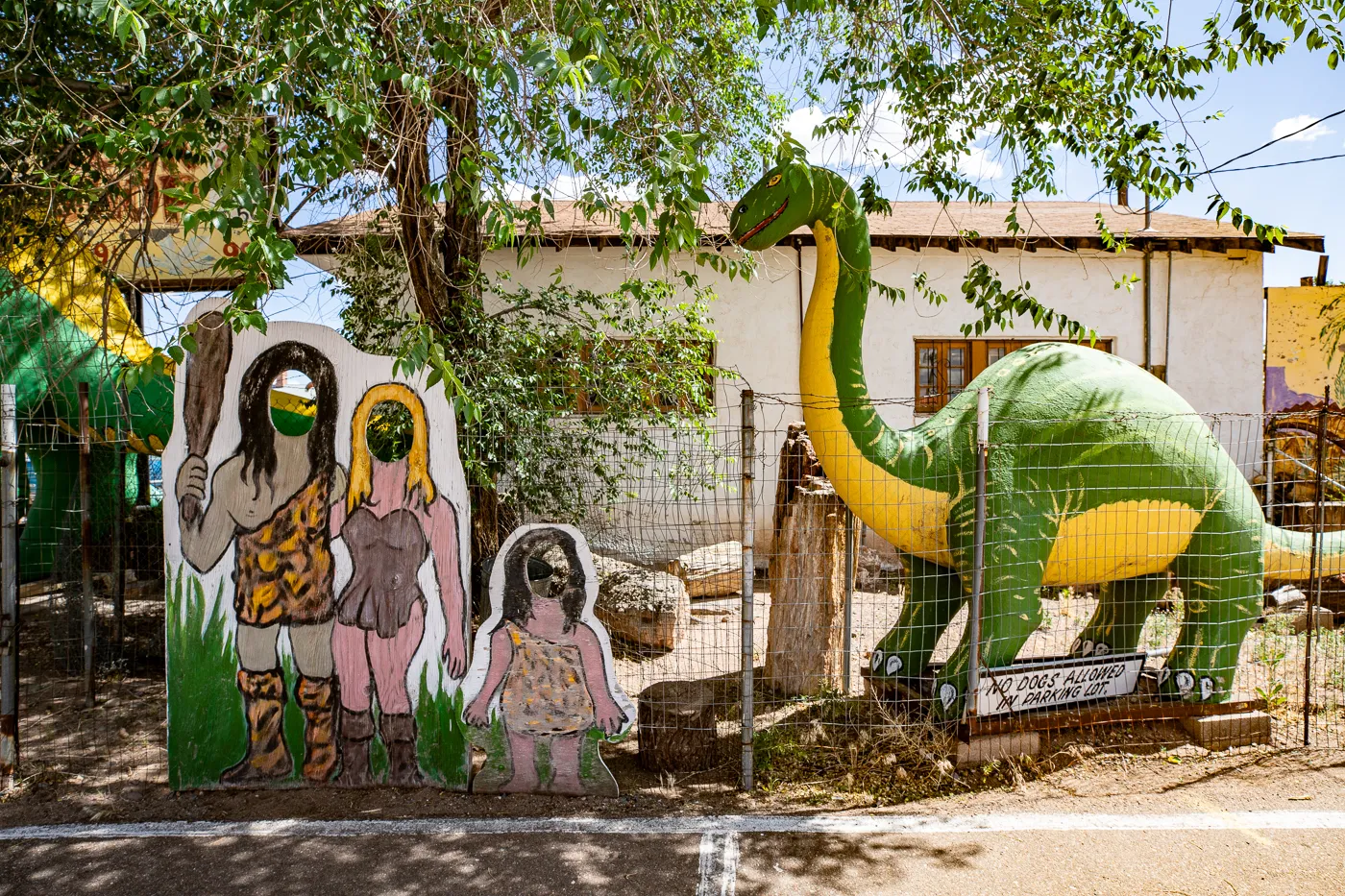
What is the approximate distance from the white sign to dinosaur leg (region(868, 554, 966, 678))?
528 mm

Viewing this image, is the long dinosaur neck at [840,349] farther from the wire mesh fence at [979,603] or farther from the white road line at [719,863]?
the white road line at [719,863]

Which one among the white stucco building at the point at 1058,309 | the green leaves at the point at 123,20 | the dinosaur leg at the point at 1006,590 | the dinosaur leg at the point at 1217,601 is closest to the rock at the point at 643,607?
the dinosaur leg at the point at 1006,590

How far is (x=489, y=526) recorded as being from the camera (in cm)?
645

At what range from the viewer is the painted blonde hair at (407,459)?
171 inches

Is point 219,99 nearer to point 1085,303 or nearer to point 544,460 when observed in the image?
point 544,460

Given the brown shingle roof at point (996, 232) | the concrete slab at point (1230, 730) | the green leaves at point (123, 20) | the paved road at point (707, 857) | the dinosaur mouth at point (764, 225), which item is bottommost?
the paved road at point (707, 857)

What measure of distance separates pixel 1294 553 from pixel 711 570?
16.0 ft

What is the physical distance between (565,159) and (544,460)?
264 cm

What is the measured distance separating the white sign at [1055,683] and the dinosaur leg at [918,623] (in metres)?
0.53

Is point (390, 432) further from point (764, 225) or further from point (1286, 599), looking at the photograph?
point (1286, 599)

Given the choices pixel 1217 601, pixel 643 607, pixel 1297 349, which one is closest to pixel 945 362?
pixel 1297 349

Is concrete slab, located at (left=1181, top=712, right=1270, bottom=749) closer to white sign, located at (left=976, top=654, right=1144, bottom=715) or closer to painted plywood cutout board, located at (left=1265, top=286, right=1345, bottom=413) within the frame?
white sign, located at (left=976, top=654, right=1144, bottom=715)

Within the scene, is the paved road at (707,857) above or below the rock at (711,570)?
below

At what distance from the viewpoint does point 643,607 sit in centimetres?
698
